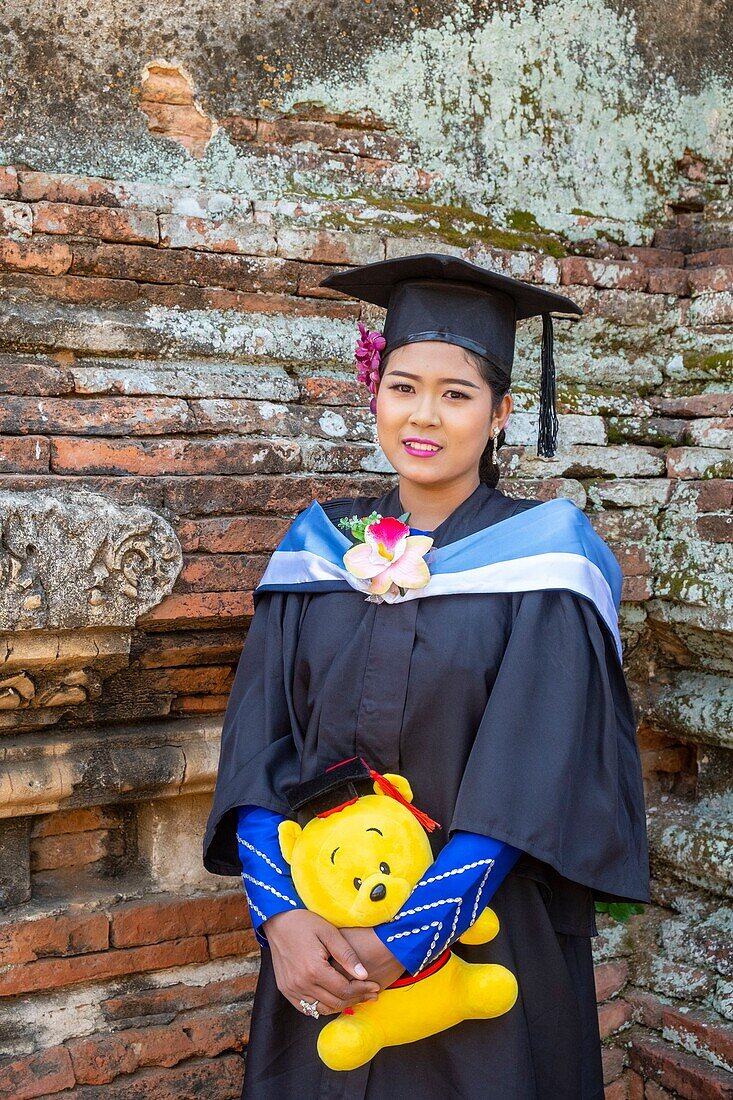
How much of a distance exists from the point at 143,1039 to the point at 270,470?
1472 mm

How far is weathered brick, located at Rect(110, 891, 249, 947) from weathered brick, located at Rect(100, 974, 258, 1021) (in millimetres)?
134

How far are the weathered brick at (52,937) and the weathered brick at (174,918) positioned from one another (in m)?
0.04

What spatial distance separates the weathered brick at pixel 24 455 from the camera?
8.59ft

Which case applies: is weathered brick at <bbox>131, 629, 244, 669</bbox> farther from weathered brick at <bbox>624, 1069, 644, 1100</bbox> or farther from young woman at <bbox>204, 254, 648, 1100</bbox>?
weathered brick at <bbox>624, 1069, 644, 1100</bbox>

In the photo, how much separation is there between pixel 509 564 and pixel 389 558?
238mm

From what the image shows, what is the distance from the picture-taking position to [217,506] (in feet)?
9.25

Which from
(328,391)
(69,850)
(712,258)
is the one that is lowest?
(69,850)

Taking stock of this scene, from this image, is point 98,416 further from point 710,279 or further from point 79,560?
point 710,279

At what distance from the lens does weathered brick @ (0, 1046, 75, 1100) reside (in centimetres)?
278

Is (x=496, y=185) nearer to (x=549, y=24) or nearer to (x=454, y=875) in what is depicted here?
(x=549, y=24)

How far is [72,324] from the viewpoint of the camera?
108 inches

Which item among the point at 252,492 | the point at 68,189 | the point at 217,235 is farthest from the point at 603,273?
the point at 68,189

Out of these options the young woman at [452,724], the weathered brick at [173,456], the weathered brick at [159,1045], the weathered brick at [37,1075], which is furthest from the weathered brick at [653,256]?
the weathered brick at [37,1075]

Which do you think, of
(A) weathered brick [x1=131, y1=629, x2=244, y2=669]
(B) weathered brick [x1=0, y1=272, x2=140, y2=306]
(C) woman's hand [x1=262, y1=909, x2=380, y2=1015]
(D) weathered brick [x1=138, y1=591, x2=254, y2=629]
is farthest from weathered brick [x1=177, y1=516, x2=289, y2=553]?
(C) woman's hand [x1=262, y1=909, x2=380, y2=1015]
